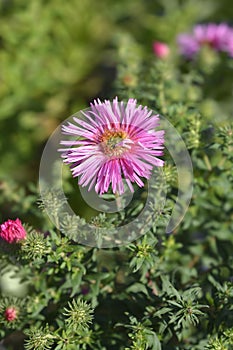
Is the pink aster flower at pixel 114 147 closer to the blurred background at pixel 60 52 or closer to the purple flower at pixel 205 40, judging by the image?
the blurred background at pixel 60 52

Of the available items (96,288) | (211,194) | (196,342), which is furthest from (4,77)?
(196,342)

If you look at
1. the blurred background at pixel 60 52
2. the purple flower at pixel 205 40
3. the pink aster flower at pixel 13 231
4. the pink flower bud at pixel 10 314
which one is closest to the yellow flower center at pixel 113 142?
the pink aster flower at pixel 13 231

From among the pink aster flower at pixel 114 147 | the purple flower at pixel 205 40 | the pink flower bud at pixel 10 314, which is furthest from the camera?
the purple flower at pixel 205 40

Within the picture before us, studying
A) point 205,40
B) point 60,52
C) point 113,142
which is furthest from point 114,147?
point 60,52

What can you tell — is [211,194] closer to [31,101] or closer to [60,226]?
[60,226]

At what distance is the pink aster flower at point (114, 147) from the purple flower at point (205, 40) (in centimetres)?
105

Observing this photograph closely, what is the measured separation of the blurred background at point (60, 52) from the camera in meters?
2.14

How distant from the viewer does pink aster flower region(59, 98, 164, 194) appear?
1.08 m

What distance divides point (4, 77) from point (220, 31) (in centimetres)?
83

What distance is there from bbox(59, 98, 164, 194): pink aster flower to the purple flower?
1051 millimetres

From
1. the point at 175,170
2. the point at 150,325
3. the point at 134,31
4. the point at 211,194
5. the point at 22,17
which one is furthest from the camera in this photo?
the point at 134,31

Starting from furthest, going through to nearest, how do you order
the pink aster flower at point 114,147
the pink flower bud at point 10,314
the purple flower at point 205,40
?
the purple flower at point 205,40
the pink flower bud at point 10,314
the pink aster flower at point 114,147

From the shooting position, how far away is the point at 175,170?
1.31 m

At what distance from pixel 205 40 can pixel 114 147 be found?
3.90 ft
